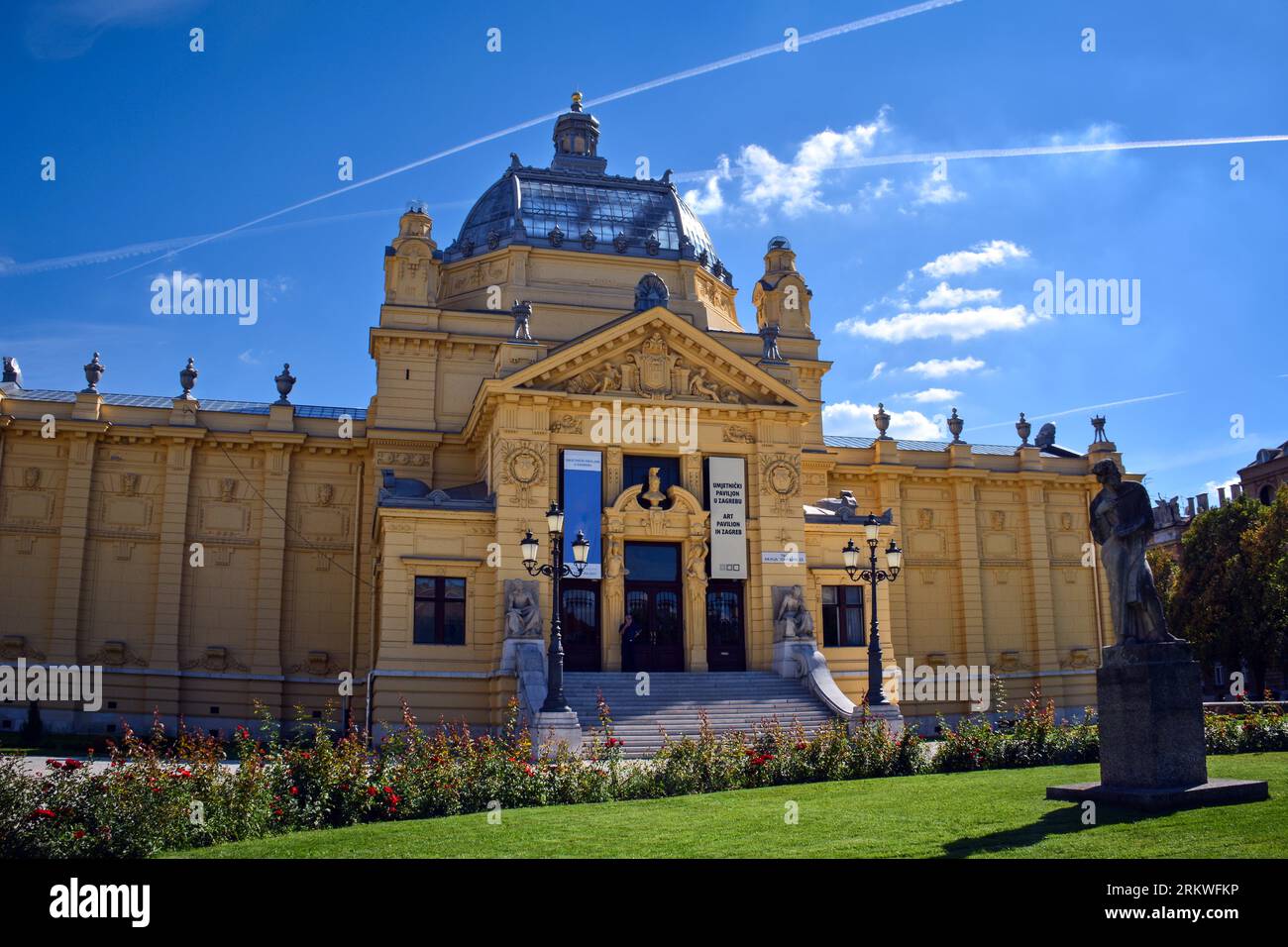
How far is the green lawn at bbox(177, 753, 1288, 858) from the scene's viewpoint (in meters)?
12.0

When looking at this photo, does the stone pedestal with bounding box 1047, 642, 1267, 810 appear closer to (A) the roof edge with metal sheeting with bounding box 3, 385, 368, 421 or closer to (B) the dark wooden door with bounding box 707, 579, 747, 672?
(B) the dark wooden door with bounding box 707, 579, 747, 672

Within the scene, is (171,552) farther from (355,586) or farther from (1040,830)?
(1040,830)

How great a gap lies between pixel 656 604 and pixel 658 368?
26.6 feet

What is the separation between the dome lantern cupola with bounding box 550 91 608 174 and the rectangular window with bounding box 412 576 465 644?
2708cm

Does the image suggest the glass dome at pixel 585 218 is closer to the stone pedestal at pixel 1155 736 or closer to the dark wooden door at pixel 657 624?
the dark wooden door at pixel 657 624

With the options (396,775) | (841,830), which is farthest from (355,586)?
(841,830)

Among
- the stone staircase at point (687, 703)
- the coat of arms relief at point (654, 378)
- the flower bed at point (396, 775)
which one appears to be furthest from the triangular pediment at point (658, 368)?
the flower bed at point (396, 775)

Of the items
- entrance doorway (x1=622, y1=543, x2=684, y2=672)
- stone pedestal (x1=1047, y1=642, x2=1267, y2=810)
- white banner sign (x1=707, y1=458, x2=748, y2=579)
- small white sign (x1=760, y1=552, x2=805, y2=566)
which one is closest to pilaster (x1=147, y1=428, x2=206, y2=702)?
entrance doorway (x1=622, y1=543, x2=684, y2=672)

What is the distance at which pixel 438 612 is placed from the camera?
1344 inches

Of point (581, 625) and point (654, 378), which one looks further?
point (654, 378)

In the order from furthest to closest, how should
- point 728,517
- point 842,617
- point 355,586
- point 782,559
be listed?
point 355,586, point 842,617, point 728,517, point 782,559

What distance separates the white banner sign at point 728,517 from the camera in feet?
118

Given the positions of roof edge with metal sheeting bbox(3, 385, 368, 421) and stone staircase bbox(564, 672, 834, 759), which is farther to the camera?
roof edge with metal sheeting bbox(3, 385, 368, 421)
